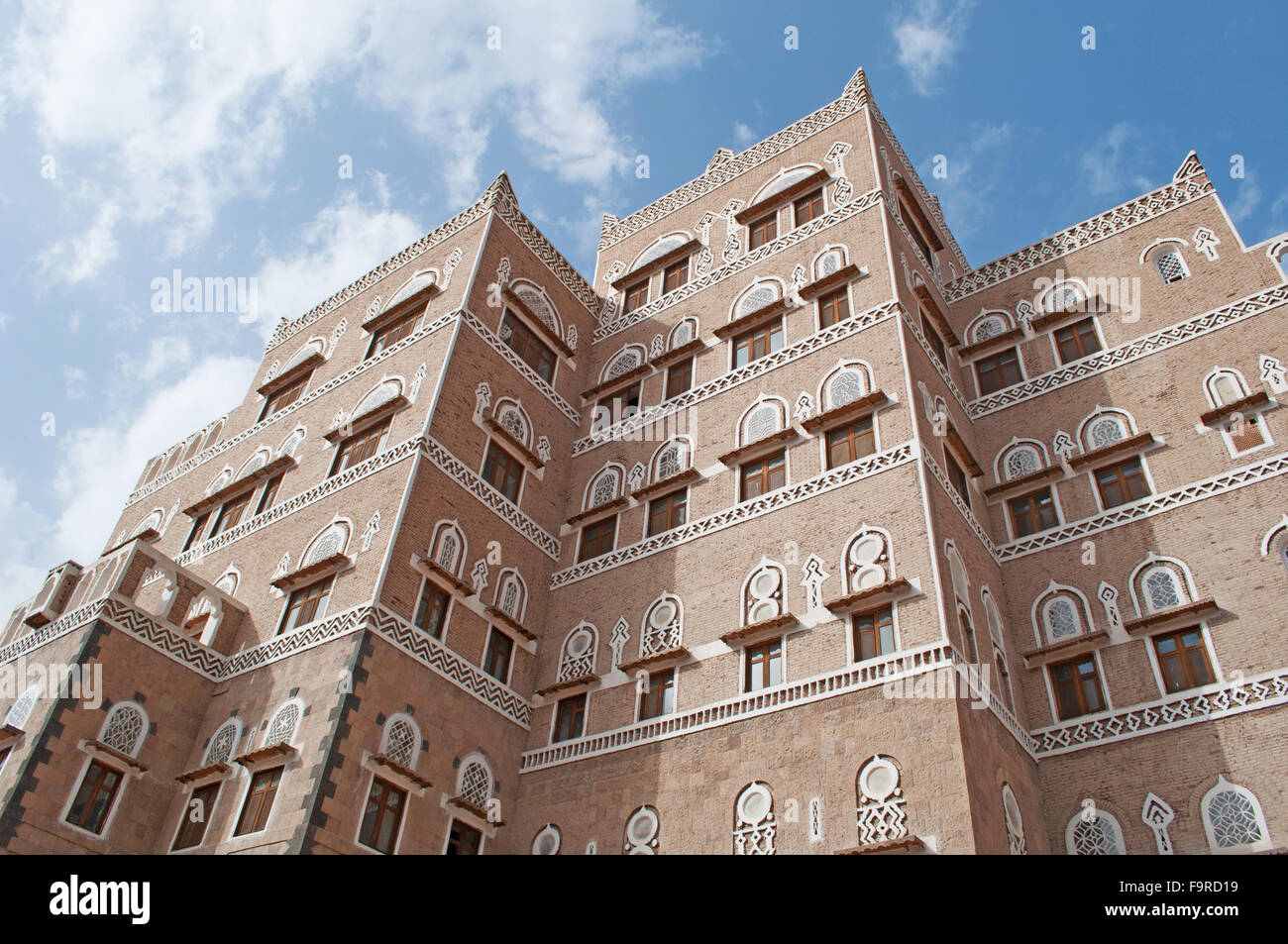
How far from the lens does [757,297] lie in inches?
744

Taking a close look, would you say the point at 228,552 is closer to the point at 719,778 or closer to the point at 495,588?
the point at 495,588

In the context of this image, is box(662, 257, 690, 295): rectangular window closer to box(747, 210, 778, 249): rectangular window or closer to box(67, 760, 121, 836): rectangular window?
box(747, 210, 778, 249): rectangular window

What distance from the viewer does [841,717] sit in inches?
483

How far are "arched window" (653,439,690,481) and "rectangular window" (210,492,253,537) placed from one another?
7492mm

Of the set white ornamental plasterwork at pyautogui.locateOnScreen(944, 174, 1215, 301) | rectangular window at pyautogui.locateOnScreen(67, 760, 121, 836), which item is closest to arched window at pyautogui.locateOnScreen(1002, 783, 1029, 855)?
white ornamental plasterwork at pyautogui.locateOnScreen(944, 174, 1215, 301)

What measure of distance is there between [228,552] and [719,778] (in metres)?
9.75

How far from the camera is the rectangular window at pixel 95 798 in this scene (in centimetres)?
1289

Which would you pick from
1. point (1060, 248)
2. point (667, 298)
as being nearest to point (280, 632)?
point (667, 298)

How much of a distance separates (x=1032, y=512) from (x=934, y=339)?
376 centimetres

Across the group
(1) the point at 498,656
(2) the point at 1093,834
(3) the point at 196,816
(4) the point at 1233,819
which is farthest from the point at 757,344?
(3) the point at 196,816

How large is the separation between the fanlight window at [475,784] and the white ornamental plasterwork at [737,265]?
9.78m

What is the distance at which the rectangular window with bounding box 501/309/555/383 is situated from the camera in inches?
761

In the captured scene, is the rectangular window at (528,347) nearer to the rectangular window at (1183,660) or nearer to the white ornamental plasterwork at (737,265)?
the white ornamental plasterwork at (737,265)

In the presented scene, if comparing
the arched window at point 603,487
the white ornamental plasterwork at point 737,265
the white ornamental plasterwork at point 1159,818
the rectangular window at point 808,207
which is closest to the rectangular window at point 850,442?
the arched window at point 603,487
